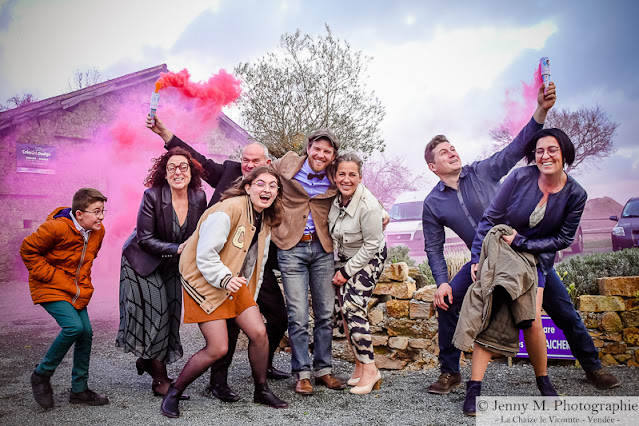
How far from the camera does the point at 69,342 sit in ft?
12.0

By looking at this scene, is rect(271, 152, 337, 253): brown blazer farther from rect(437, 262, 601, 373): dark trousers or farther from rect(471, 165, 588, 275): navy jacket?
rect(471, 165, 588, 275): navy jacket

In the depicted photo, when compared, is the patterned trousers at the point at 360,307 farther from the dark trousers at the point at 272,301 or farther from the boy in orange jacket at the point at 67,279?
the boy in orange jacket at the point at 67,279

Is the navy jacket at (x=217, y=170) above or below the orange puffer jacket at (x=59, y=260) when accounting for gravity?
above

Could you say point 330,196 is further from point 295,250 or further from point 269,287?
point 269,287

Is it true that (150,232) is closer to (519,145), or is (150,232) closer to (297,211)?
(297,211)

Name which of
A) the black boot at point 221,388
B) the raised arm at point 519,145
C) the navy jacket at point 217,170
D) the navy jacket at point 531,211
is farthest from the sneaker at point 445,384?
the navy jacket at point 217,170

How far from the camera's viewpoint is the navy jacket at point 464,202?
4117 mm

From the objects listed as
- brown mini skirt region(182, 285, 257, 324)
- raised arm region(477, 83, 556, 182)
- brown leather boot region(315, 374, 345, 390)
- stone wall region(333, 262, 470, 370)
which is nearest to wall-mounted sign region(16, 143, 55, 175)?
stone wall region(333, 262, 470, 370)

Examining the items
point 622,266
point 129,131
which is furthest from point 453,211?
point 129,131

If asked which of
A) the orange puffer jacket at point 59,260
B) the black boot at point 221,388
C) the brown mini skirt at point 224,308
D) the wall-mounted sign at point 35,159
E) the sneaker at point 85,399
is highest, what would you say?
the wall-mounted sign at point 35,159

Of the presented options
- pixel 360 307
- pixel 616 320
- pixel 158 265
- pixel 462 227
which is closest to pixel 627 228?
pixel 616 320

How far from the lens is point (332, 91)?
1178 centimetres

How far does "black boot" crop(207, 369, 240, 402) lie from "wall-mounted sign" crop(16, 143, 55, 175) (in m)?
13.8

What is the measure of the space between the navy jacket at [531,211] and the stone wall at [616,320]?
1.58 metres
